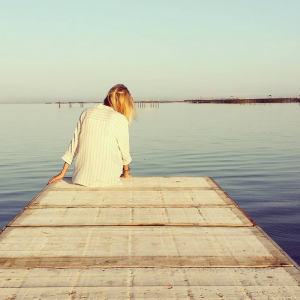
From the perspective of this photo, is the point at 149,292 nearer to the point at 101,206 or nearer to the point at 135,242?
the point at 135,242

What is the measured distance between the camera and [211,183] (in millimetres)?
5859

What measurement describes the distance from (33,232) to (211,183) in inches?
118

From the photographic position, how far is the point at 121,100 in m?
5.39

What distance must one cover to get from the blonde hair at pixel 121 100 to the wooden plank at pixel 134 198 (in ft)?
3.77

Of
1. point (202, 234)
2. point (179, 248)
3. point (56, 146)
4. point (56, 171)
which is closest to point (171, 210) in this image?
point (202, 234)

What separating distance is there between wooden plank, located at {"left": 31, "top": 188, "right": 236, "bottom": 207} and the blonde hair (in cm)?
115

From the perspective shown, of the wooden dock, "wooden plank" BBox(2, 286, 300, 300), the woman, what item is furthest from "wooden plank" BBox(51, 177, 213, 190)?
"wooden plank" BBox(2, 286, 300, 300)

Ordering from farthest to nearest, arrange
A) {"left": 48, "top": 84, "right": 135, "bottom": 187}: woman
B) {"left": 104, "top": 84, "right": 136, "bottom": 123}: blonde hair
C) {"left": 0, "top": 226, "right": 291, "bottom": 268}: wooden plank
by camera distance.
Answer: {"left": 104, "top": 84, "right": 136, "bottom": 123}: blonde hair, {"left": 48, "top": 84, "right": 135, "bottom": 187}: woman, {"left": 0, "top": 226, "right": 291, "bottom": 268}: wooden plank

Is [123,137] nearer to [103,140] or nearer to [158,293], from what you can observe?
[103,140]

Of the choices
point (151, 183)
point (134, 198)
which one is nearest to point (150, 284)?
point (134, 198)

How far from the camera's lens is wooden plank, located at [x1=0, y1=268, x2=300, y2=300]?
8.48 feet

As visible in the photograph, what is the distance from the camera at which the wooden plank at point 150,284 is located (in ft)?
8.48

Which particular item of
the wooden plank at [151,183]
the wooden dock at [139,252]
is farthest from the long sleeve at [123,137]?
the wooden dock at [139,252]

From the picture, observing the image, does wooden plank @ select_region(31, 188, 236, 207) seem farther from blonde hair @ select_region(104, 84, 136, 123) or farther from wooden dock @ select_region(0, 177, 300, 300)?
blonde hair @ select_region(104, 84, 136, 123)
